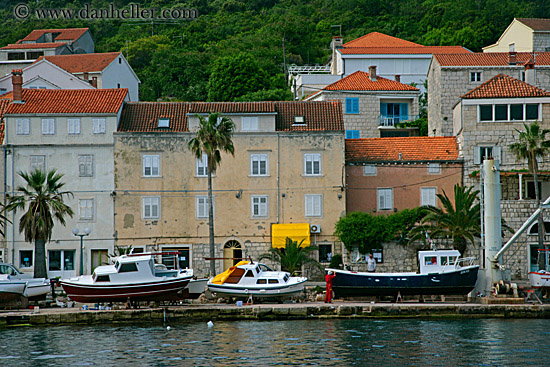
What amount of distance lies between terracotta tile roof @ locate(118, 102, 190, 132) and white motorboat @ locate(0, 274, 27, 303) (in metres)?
14.6

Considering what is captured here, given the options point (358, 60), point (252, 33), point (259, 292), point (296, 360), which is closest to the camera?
point (296, 360)

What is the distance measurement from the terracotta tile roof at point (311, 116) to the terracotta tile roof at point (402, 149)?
2400 millimetres

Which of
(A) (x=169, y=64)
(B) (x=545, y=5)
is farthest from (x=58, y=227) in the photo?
(B) (x=545, y=5)

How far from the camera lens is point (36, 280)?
41625mm

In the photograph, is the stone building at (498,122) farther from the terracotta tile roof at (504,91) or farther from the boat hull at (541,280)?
the boat hull at (541,280)

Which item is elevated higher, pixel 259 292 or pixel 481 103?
pixel 481 103

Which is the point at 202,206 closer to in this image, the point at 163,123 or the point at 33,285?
the point at 163,123

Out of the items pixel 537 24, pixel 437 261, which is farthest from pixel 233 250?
pixel 537 24

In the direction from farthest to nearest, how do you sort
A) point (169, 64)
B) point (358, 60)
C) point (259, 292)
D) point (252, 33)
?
point (252, 33) → point (169, 64) → point (358, 60) → point (259, 292)

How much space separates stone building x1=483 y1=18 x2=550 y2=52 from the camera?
A: 86125 mm

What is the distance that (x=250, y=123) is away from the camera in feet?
170

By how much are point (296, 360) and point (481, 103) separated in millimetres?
28618

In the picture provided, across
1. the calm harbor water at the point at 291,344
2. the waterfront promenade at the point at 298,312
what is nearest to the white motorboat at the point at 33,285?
the waterfront promenade at the point at 298,312

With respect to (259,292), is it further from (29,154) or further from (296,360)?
(29,154)
